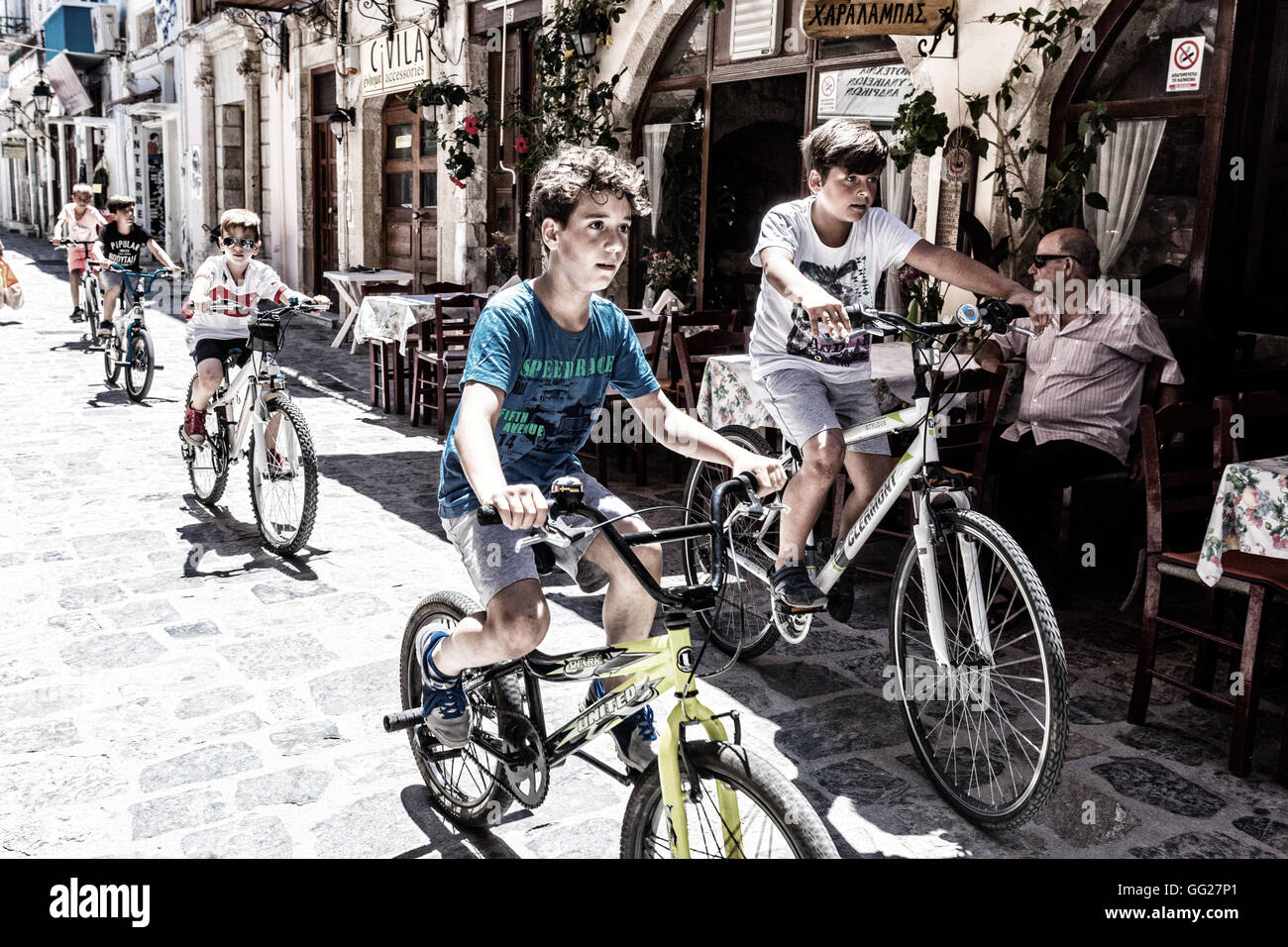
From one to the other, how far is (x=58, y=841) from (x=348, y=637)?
1604 millimetres

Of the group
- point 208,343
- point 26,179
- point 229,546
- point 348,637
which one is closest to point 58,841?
point 348,637

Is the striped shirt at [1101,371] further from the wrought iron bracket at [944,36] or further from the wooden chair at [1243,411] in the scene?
the wrought iron bracket at [944,36]

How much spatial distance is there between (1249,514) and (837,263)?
4.97 ft

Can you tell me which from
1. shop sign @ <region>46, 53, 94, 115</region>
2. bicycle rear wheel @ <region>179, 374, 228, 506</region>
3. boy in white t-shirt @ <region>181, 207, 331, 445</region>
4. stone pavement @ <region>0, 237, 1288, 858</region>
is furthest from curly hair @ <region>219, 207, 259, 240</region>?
shop sign @ <region>46, 53, 94, 115</region>

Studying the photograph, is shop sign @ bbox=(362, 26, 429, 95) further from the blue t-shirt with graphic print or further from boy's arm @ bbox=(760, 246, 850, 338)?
the blue t-shirt with graphic print

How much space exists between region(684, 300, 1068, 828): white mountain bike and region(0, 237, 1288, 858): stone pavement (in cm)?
16

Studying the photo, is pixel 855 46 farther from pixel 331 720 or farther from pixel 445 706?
pixel 445 706

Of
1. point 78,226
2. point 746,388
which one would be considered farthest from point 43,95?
point 746,388

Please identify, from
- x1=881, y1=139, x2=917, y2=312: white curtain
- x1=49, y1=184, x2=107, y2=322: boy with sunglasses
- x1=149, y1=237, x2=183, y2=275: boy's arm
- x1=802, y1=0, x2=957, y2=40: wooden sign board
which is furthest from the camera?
x1=49, y1=184, x2=107, y2=322: boy with sunglasses

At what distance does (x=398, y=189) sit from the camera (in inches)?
594

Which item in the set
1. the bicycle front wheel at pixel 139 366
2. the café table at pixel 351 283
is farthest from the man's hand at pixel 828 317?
the café table at pixel 351 283

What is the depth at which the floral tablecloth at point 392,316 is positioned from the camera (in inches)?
355

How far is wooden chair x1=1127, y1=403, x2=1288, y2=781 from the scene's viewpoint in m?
3.58
